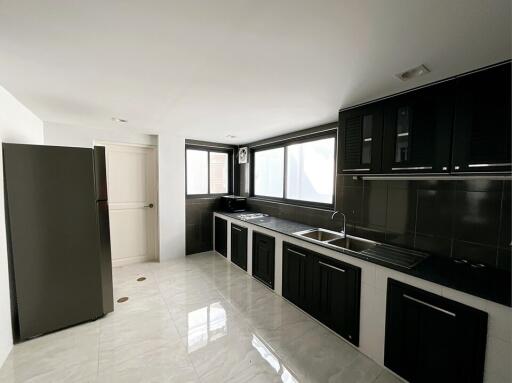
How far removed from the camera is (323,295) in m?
2.20

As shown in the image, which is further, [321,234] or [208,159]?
[208,159]

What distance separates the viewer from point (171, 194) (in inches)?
157

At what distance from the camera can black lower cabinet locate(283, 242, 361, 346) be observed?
193cm

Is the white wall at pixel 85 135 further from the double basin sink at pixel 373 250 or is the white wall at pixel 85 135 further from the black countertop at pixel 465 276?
the black countertop at pixel 465 276

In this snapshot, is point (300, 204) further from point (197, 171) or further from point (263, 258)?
point (197, 171)

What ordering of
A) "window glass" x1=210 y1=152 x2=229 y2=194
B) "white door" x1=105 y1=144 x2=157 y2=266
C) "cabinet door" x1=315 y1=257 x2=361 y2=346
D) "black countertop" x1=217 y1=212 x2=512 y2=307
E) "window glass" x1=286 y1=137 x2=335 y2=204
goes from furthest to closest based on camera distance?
"window glass" x1=210 y1=152 x2=229 y2=194 < "white door" x1=105 y1=144 x2=157 y2=266 < "window glass" x1=286 y1=137 x2=335 y2=204 < "cabinet door" x1=315 y1=257 x2=361 y2=346 < "black countertop" x1=217 y1=212 x2=512 y2=307

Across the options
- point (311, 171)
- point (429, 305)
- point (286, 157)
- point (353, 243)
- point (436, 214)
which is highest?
point (286, 157)

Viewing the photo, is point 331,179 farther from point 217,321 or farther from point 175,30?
point 175,30

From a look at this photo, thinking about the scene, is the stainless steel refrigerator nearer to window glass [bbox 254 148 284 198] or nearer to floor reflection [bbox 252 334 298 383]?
floor reflection [bbox 252 334 298 383]

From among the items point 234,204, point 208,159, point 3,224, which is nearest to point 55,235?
point 3,224

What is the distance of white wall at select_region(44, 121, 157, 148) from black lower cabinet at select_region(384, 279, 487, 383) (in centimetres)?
405

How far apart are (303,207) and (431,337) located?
2.01m

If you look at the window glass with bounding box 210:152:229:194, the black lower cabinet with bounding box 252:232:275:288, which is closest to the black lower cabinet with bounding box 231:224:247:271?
the black lower cabinet with bounding box 252:232:275:288

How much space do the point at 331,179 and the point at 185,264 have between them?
284 cm
